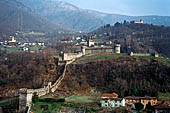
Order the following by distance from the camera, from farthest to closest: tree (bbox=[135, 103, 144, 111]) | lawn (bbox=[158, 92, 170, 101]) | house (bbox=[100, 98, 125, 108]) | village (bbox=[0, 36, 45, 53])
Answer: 1. village (bbox=[0, 36, 45, 53])
2. lawn (bbox=[158, 92, 170, 101])
3. house (bbox=[100, 98, 125, 108])
4. tree (bbox=[135, 103, 144, 111])

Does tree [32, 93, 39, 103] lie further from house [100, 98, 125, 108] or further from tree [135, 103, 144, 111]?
tree [135, 103, 144, 111]

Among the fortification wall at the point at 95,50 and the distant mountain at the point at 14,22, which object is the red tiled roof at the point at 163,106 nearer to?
the fortification wall at the point at 95,50

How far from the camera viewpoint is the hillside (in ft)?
160

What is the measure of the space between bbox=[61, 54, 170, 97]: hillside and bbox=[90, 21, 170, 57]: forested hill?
1959 cm

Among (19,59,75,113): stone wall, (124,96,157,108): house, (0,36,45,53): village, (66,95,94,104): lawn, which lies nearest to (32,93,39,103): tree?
(19,59,75,113): stone wall

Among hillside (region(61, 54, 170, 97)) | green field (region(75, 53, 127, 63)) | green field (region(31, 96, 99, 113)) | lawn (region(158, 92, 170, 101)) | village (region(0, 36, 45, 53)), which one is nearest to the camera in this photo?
green field (region(31, 96, 99, 113))

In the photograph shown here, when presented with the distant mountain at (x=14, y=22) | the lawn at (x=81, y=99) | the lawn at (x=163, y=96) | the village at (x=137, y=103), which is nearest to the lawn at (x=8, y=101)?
the lawn at (x=81, y=99)

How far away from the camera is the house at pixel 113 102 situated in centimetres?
3988

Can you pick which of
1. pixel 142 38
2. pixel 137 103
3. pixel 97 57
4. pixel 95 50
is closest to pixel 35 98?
pixel 137 103

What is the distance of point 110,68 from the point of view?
57156mm

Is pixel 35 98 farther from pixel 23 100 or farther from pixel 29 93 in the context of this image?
pixel 23 100

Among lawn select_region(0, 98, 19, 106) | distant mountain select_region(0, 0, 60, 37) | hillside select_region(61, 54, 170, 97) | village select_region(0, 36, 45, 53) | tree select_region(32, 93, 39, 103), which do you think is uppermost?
distant mountain select_region(0, 0, 60, 37)

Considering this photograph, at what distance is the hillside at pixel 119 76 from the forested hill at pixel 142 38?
19.6m

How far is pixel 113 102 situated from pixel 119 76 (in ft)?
46.9
